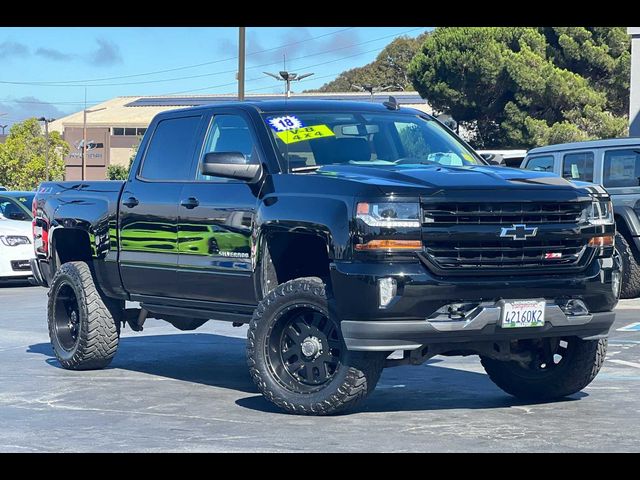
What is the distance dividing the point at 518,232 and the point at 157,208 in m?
2.89

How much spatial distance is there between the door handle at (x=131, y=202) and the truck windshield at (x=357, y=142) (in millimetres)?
1396

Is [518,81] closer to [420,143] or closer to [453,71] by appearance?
[453,71]

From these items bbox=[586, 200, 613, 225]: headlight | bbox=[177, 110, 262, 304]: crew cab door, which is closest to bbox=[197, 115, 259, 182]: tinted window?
bbox=[177, 110, 262, 304]: crew cab door

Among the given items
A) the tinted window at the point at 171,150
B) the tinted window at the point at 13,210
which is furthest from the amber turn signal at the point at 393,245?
the tinted window at the point at 13,210

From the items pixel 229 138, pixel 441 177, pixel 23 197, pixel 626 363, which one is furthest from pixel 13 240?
pixel 441 177

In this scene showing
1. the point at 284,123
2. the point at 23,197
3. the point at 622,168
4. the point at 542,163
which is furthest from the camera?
Answer: the point at 23,197

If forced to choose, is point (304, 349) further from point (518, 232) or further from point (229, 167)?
point (518, 232)

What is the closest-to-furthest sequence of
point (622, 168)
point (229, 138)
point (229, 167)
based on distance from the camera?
point (229, 167)
point (229, 138)
point (622, 168)

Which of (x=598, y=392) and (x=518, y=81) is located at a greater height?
(x=518, y=81)

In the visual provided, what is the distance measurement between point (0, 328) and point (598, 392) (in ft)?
23.0

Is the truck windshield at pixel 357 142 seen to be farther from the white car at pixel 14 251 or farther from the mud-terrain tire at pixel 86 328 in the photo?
the white car at pixel 14 251

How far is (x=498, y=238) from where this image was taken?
776cm
